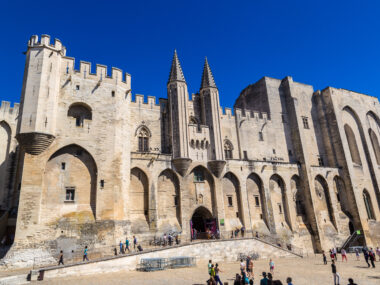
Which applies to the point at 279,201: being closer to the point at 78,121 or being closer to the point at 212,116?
the point at 212,116

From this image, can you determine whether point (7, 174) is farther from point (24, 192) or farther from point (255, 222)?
point (255, 222)

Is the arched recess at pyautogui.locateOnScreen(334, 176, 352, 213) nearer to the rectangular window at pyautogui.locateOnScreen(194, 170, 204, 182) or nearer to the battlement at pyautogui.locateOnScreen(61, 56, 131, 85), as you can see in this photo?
the rectangular window at pyautogui.locateOnScreen(194, 170, 204, 182)

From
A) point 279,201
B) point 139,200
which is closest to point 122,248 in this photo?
point 139,200

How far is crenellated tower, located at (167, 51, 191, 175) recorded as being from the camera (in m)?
25.2

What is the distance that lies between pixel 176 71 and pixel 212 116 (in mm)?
6047

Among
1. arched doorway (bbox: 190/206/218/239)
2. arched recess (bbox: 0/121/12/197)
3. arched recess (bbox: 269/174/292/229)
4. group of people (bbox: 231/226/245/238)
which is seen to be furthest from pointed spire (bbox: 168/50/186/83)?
arched recess (bbox: 0/121/12/197)

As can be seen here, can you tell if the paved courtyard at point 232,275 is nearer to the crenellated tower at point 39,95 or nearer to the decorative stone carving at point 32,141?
the decorative stone carving at point 32,141

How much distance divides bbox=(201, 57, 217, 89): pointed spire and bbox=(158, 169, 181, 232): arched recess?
11.0 metres

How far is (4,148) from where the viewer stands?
25.4 metres

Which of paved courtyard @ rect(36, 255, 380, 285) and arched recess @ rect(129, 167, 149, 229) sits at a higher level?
arched recess @ rect(129, 167, 149, 229)

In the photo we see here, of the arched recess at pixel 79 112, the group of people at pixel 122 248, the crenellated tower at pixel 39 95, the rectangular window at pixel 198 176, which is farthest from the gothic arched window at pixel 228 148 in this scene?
the crenellated tower at pixel 39 95

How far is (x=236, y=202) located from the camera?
28.0 meters

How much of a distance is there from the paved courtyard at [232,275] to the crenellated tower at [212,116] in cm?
946

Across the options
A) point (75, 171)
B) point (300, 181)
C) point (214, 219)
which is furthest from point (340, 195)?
point (75, 171)
